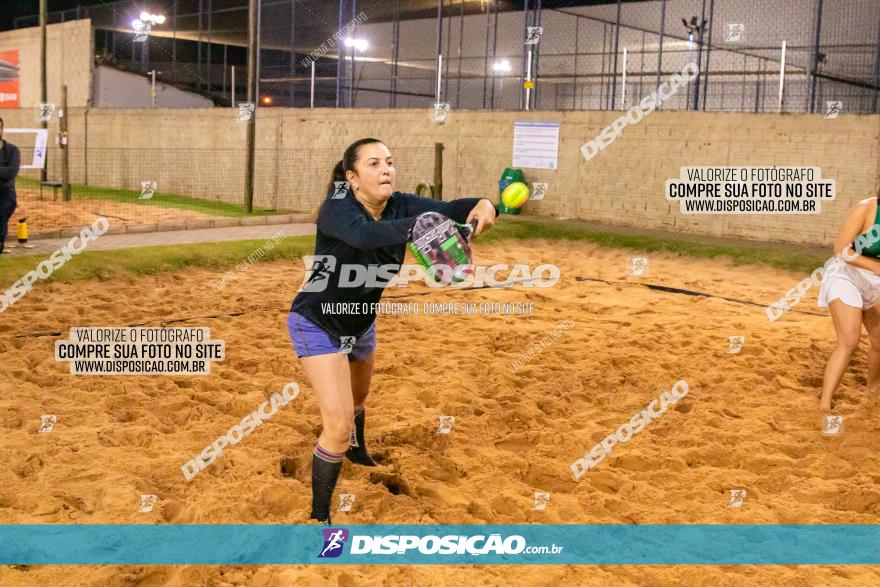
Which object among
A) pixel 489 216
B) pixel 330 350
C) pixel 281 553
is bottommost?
pixel 281 553

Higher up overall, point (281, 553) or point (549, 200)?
point (549, 200)

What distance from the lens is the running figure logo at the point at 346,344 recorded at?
411cm

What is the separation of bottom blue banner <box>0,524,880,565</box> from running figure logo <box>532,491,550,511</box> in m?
0.22

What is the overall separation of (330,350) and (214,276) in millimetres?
6955

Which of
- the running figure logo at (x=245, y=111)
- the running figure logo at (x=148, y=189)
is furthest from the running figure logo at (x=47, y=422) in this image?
the running figure logo at (x=148, y=189)

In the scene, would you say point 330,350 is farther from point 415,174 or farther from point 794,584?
point 415,174

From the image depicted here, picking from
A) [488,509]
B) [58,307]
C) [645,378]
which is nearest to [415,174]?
[58,307]

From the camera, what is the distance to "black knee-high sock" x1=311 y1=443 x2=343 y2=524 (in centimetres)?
405

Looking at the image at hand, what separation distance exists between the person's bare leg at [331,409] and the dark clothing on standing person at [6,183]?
8160 mm

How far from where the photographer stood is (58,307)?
842 cm

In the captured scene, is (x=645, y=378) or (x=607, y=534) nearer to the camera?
(x=607, y=534)

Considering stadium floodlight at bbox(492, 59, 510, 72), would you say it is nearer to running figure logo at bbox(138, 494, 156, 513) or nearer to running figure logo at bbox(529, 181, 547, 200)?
running figure logo at bbox(529, 181, 547, 200)

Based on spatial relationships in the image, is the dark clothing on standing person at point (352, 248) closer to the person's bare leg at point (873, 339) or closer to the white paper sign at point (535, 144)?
the person's bare leg at point (873, 339)

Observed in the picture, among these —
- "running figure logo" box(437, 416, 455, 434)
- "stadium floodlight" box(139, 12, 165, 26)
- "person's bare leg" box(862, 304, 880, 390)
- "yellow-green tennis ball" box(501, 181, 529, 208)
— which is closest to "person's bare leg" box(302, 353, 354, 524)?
"yellow-green tennis ball" box(501, 181, 529, 208)
